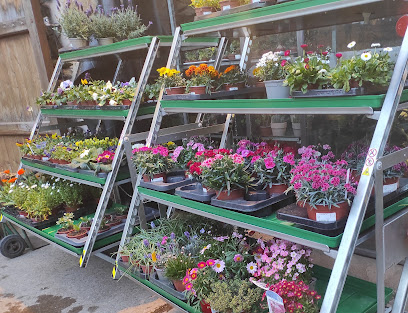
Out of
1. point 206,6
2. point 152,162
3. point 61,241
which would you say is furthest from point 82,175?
point 206,6

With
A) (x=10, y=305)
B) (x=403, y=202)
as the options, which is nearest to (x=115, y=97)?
(x=10, y=305)

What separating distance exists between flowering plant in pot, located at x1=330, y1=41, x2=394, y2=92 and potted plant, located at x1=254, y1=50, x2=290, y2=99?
0.41 metres

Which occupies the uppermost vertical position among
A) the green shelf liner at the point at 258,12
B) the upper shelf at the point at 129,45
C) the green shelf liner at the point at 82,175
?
the green shelf liner at the point at 258,12

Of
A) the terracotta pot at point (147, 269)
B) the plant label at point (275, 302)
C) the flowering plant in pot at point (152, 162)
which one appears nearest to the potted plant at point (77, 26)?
the flowering plant in pot at point (152, 162)

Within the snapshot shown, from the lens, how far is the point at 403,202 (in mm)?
2184

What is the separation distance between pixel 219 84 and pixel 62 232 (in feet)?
7.35

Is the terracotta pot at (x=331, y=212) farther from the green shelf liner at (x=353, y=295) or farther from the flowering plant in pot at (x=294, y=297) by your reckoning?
the green shelf liner at (x=353, y=295)

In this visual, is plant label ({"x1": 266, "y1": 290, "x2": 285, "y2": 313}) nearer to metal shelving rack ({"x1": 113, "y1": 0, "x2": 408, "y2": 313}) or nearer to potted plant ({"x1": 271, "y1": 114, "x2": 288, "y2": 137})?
metal shelving rack ({"x1": 113, "y1": 0, "x2": 408, "y2": 313})

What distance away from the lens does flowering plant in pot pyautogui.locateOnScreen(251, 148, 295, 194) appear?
246cm

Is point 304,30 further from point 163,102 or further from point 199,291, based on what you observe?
point 199,291

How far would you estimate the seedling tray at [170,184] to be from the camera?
2.99 m

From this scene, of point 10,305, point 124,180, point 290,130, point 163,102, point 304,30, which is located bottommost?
point 10,305

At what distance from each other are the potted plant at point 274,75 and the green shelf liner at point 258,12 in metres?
0.30

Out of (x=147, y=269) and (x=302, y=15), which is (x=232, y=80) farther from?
(x=147, y=269)
